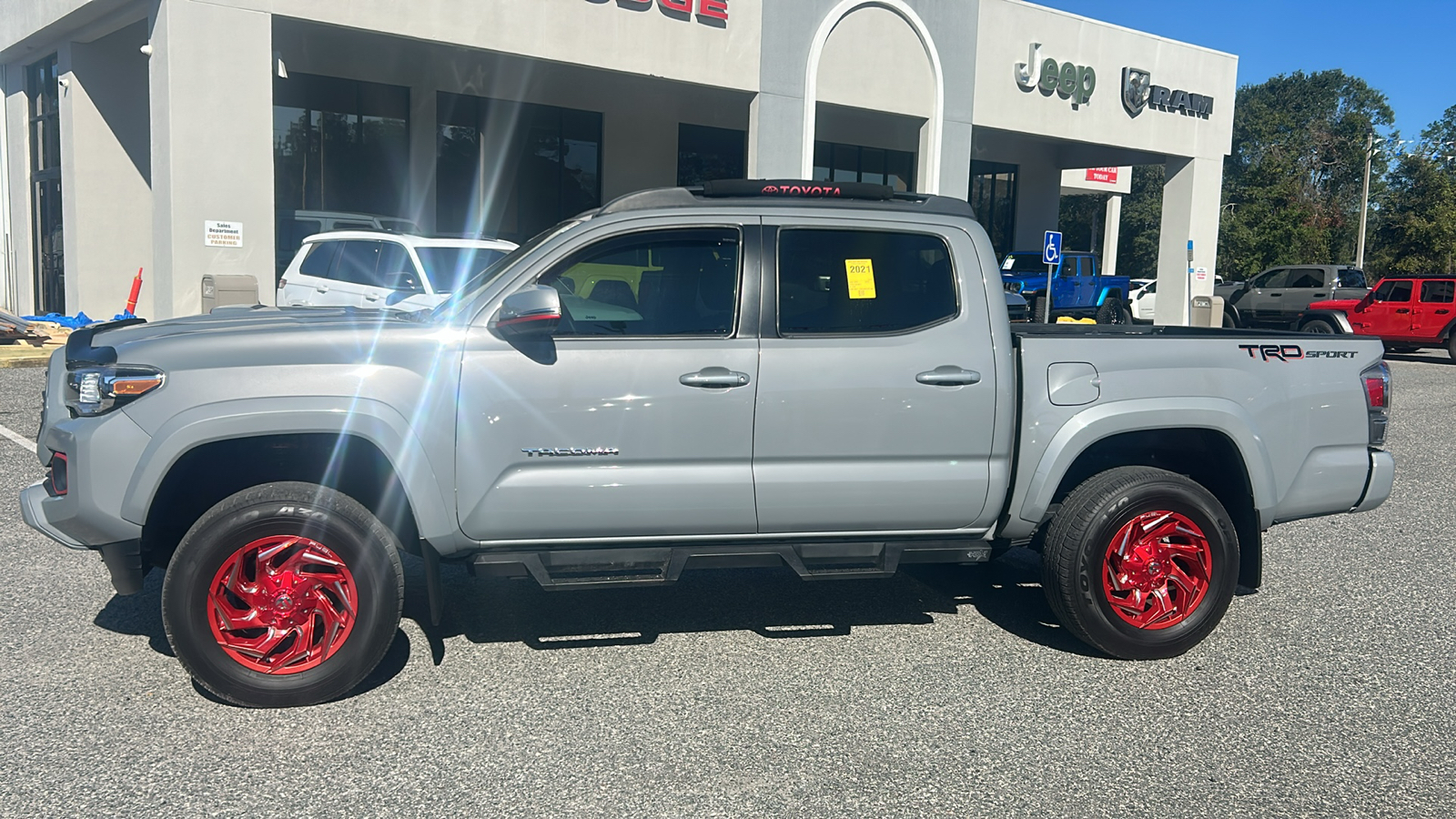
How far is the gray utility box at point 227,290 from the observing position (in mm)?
14062

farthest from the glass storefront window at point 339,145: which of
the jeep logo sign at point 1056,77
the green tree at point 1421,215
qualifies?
the green tree at point 1421,215

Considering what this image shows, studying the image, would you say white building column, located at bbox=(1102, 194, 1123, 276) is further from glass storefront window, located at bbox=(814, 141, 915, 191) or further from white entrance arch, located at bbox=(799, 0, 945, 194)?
white entrance arch, located at bbox=(799, 0, 945, 194)

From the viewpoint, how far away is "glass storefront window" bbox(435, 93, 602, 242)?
21.4m

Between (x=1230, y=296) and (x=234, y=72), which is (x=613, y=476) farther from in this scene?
(x=1230, y=296)

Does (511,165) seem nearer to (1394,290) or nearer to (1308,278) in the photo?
(1394,290)

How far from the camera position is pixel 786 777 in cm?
367

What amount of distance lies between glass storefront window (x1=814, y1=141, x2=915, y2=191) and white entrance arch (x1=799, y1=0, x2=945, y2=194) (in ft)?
16.2

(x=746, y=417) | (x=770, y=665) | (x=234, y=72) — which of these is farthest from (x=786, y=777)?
(x=234, y=72)

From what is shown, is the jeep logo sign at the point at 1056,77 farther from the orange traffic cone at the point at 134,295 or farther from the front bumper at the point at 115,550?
the front bumper at the point at 115,550

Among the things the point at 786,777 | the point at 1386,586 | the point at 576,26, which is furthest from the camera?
the point at 576,26

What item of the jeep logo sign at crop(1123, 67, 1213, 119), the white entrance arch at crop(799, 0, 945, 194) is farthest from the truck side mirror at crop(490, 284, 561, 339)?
the jeep logo sign at crop(1123, 67, 1213, 119)

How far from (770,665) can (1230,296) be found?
2949 cm

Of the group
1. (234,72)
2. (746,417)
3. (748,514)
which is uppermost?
(234,72)

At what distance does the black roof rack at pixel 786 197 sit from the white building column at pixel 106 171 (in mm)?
16091
